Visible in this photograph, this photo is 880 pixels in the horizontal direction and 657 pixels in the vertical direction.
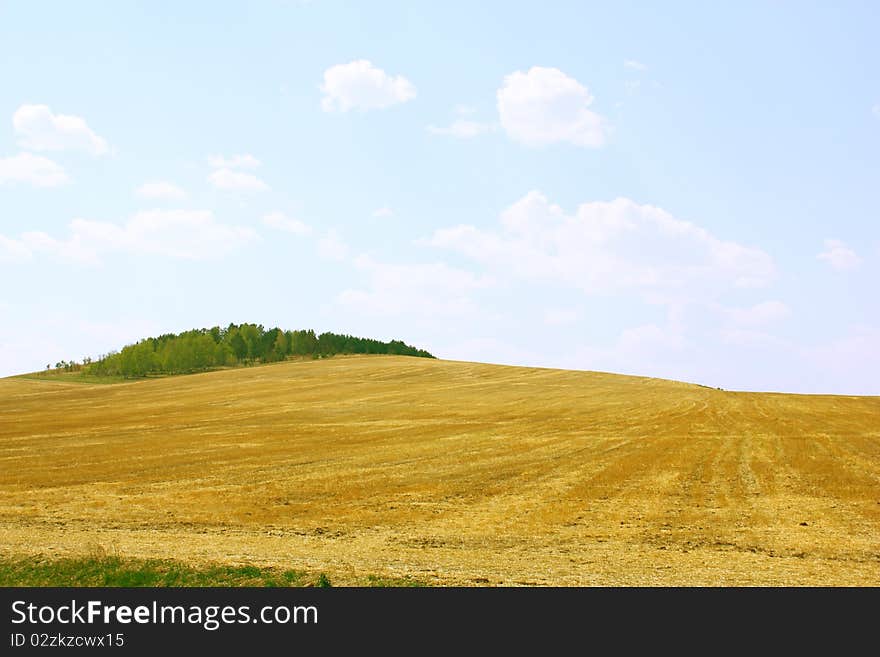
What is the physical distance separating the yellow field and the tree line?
7097cm

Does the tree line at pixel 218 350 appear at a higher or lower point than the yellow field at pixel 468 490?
higher

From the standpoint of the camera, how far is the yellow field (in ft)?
49.0

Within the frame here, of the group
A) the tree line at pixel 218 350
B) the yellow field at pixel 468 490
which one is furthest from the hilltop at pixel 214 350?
the yellow field at pixel 468 490

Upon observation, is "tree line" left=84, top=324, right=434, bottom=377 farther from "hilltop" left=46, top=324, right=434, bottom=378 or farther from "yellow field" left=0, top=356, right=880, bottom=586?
"yellow field" left=0, top=356, right=880, bottom=586

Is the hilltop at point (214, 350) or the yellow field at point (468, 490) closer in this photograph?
the yellow field at point (468, 490)

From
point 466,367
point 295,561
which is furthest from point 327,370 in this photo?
point 295,561

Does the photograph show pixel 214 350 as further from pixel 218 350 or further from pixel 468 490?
pixel 468 490

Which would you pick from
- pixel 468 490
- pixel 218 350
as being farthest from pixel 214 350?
pixel 468 490

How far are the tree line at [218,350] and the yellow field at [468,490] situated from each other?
71.0 meters

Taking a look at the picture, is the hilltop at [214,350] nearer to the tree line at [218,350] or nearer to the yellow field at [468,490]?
the tree line at [218,350]

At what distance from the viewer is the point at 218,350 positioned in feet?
431

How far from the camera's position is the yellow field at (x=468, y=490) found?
14922mm

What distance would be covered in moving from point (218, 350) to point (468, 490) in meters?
116
